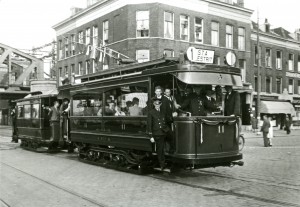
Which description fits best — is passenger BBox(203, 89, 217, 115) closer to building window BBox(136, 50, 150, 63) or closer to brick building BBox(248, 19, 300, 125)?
building window BBox(136, 50, 150, 63)

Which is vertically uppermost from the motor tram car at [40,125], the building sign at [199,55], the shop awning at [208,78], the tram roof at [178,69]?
the building sign at [199,55]

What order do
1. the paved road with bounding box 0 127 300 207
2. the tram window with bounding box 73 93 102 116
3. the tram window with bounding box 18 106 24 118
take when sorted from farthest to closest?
the tram window with bounding box 18 106 24 118 → the tram window with bounding box 73 93 102 116 → the paved road with bounding box 0 127 300 207

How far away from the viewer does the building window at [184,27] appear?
32.3 metres

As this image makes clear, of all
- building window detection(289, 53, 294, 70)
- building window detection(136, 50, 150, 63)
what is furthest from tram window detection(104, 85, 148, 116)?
building window detection(289, 53, 294, 70)

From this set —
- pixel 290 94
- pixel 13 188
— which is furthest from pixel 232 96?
pixel 290 94

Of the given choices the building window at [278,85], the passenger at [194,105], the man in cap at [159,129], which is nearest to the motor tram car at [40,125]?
the man in cap at [159,129]

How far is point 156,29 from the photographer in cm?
3036

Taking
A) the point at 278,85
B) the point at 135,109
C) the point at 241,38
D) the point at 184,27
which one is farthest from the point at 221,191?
the point at 278,85

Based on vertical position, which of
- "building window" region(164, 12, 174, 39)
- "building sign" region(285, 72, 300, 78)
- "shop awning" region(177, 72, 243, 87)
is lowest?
"shop awning" region(177, 72, 243, 87)

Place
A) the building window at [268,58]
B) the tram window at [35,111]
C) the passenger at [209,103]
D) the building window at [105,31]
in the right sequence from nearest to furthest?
the passenger at [209,103] → the tram window at [35,111] → the building window at [105,31] → the building window at [268,58]

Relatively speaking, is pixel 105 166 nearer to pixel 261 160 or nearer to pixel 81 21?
pixel 261 160

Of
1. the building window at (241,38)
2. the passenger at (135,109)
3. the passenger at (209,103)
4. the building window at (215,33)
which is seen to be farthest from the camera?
the building window at (241,38)

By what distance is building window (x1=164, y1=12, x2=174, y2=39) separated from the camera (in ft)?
102

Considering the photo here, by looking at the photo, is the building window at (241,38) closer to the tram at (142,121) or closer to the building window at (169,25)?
the building window at (169,25)
